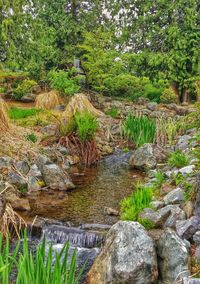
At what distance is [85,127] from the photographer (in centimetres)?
1095

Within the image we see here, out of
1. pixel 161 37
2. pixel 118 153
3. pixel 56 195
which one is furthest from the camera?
pixel 161 37

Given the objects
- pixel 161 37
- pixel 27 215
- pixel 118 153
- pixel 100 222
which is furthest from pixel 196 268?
pixel 161 37

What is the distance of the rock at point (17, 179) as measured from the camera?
8.28 metres

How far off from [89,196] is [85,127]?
3057mm

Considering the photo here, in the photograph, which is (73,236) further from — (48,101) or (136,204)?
(48,101)

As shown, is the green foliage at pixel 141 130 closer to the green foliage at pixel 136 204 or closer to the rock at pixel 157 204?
the green foliage at pixel 136 204

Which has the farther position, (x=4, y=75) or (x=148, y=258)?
(x=4, y=75)

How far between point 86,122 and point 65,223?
475cm

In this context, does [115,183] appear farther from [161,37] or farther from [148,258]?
[161,37]

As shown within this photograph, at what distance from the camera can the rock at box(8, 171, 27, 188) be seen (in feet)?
27.2

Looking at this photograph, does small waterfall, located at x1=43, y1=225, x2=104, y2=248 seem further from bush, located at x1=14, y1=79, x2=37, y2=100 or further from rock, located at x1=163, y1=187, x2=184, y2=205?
bush, located at x1=14, y1=79, x2=37, y2=100

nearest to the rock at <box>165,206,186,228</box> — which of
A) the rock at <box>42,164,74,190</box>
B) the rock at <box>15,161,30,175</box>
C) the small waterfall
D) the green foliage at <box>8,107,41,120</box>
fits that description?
the small waterfall

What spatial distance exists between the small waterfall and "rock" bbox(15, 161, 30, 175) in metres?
2.55

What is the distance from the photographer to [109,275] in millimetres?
4535
